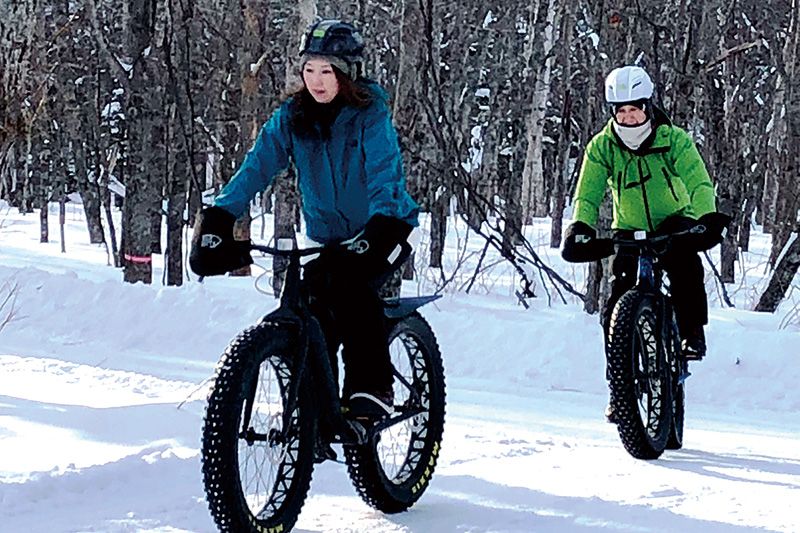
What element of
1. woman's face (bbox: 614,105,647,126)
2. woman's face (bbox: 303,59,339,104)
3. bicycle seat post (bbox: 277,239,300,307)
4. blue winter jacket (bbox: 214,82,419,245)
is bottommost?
bicycle seat post (bbox: 277,239,300,307)

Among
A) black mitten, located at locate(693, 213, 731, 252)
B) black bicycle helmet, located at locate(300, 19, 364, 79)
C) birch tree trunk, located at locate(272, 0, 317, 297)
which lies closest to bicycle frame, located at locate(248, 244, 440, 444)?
black bicycle helmet, located at locate(300, 19, 364, 79)

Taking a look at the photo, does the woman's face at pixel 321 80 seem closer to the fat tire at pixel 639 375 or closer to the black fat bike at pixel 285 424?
the black fat bike at pixel 285 424

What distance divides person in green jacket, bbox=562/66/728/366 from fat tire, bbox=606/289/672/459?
0.67 feet

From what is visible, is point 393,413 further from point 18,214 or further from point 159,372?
point 18,214

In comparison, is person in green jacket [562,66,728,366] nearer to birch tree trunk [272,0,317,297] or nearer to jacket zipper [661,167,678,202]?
jacket zipper [661,167,678,202]

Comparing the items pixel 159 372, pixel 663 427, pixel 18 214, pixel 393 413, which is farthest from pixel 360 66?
pixel 18 214

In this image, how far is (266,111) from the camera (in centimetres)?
1421

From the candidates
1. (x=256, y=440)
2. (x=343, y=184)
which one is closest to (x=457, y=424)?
(x=343, y=184)

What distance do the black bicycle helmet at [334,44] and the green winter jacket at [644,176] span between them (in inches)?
93.4

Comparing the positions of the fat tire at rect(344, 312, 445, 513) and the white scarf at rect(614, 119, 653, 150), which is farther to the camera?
the white scarf at rect(614, 119, 653, 150)

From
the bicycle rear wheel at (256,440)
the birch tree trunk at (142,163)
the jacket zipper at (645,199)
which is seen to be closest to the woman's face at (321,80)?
the bicycle rear wheel at (256,440)

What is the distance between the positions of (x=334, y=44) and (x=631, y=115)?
101 inches

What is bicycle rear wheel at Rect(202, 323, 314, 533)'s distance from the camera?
3824 millimetres

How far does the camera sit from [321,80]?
4.42 m
